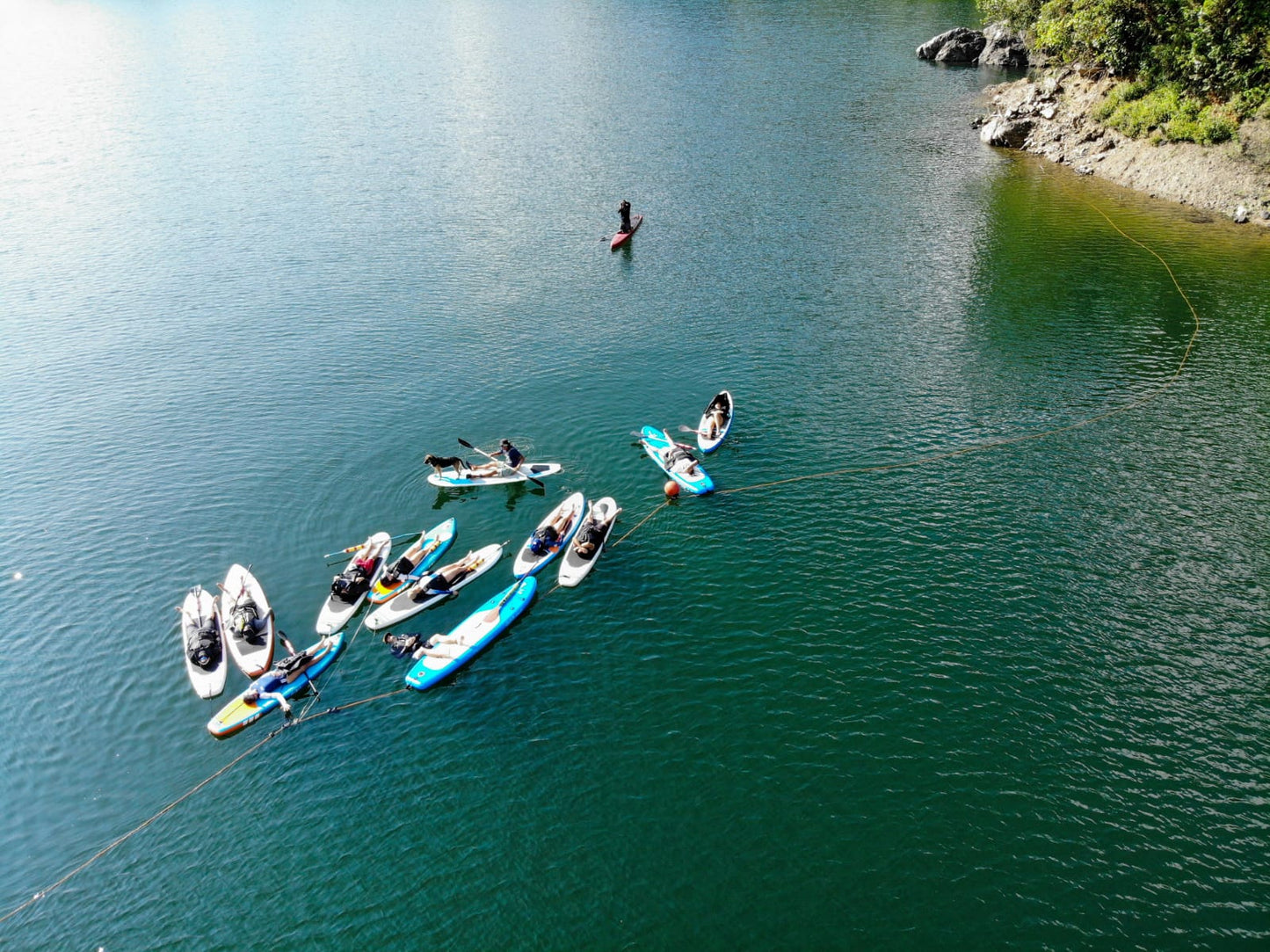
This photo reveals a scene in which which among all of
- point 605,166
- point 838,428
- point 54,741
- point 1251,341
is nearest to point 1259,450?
point 1251,341

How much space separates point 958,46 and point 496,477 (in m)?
126

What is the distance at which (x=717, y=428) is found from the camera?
5112 cm

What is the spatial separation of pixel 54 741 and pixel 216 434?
2496 centimetres

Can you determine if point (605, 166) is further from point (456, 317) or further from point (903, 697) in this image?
point (903, 697)

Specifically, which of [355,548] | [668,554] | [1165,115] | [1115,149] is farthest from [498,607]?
[1115,149]

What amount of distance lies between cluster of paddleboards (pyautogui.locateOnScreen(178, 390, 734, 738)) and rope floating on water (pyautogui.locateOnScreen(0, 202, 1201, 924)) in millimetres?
1132

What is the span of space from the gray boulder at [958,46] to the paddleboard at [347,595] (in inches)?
5262

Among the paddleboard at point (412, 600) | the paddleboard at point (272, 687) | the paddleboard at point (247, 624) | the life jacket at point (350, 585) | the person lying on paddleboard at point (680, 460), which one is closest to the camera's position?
the paddleboard at point (272, 687)

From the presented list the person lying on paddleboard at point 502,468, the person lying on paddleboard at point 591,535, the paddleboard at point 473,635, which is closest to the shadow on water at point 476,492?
the person lying on paddleboard at point 502,468

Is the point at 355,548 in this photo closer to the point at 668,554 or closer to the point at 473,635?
the point at 473,635

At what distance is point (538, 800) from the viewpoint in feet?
106

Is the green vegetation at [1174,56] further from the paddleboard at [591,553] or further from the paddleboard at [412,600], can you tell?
the paddleboard at [412,600]

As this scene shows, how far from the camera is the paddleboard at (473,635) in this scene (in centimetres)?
3719

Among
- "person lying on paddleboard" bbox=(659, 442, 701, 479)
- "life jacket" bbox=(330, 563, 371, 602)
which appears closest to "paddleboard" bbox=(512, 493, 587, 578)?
"person lying on paddleboard" bbox=(659, 442, 701, 479)
